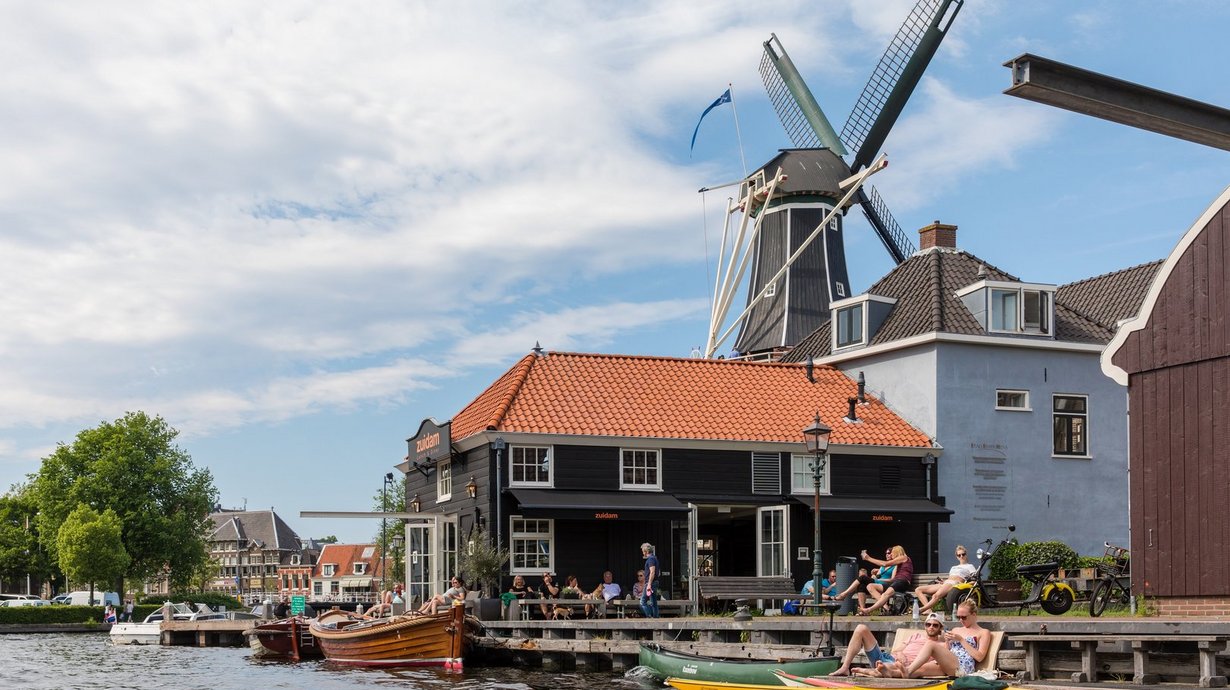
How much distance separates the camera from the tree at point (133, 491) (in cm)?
6800

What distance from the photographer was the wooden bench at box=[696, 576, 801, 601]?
87.0 feet

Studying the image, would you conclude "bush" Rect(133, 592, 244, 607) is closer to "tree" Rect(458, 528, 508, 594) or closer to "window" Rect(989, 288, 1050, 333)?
"tree" Rect(458, 528, 508, 594)

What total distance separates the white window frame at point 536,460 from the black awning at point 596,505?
0.61ft

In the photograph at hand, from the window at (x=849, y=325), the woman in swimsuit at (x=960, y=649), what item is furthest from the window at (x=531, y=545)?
the woman in swimsuit at (x=960, y=649)

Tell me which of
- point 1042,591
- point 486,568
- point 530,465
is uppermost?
point 530,465

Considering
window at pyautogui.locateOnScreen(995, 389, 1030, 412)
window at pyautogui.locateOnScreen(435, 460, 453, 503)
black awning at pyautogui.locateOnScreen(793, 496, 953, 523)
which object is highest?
window at pyautogui.locateOnScreen(995, 389, 1030, 412)

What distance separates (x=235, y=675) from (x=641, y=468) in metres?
9.89

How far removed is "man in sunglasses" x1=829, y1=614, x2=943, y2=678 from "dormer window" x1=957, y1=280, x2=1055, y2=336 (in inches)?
761

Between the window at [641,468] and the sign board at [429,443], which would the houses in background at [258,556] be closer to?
the sign board at [429,443]

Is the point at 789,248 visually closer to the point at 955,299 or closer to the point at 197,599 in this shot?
the point at 955,299

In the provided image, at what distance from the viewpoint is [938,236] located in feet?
123

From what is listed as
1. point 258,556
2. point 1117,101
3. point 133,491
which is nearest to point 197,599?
point 133,491

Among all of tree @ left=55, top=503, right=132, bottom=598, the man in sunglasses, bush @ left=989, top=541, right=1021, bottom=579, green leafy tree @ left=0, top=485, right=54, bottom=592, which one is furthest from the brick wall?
green leafy tree @ left=0, top=485, right=54, bottom=592

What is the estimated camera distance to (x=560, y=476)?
100.0 ft
